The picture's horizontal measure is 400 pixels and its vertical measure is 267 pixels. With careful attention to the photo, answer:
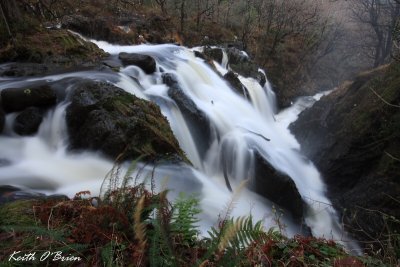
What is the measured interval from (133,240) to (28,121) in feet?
15.3

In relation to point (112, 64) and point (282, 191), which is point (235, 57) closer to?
point (112, 64)

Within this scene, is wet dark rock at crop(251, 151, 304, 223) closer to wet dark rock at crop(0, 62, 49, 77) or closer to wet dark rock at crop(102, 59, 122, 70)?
wet dark rock at crop(102, 59, 122, 70)

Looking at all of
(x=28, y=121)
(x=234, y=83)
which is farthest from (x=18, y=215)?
(x=234, y=83)

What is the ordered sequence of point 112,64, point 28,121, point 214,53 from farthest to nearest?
point 214,53
point 112,64
point 28,121

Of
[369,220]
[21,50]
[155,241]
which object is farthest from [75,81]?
[369,220]

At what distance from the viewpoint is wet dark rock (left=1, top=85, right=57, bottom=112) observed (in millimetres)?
6383

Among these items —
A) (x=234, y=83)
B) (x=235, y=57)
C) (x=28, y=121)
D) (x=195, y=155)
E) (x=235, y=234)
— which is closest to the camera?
(x=235, y=234)

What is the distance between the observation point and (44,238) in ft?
7.88

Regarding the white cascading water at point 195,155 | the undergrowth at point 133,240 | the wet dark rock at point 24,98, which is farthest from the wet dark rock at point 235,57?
the undergrowth at point 133,240

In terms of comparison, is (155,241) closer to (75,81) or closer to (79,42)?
(75,81)

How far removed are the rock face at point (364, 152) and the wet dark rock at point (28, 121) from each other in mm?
5801

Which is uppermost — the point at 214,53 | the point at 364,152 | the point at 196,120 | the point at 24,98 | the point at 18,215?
the point at 18,215

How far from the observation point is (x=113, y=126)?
5934mm

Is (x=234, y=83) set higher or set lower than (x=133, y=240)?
lower
